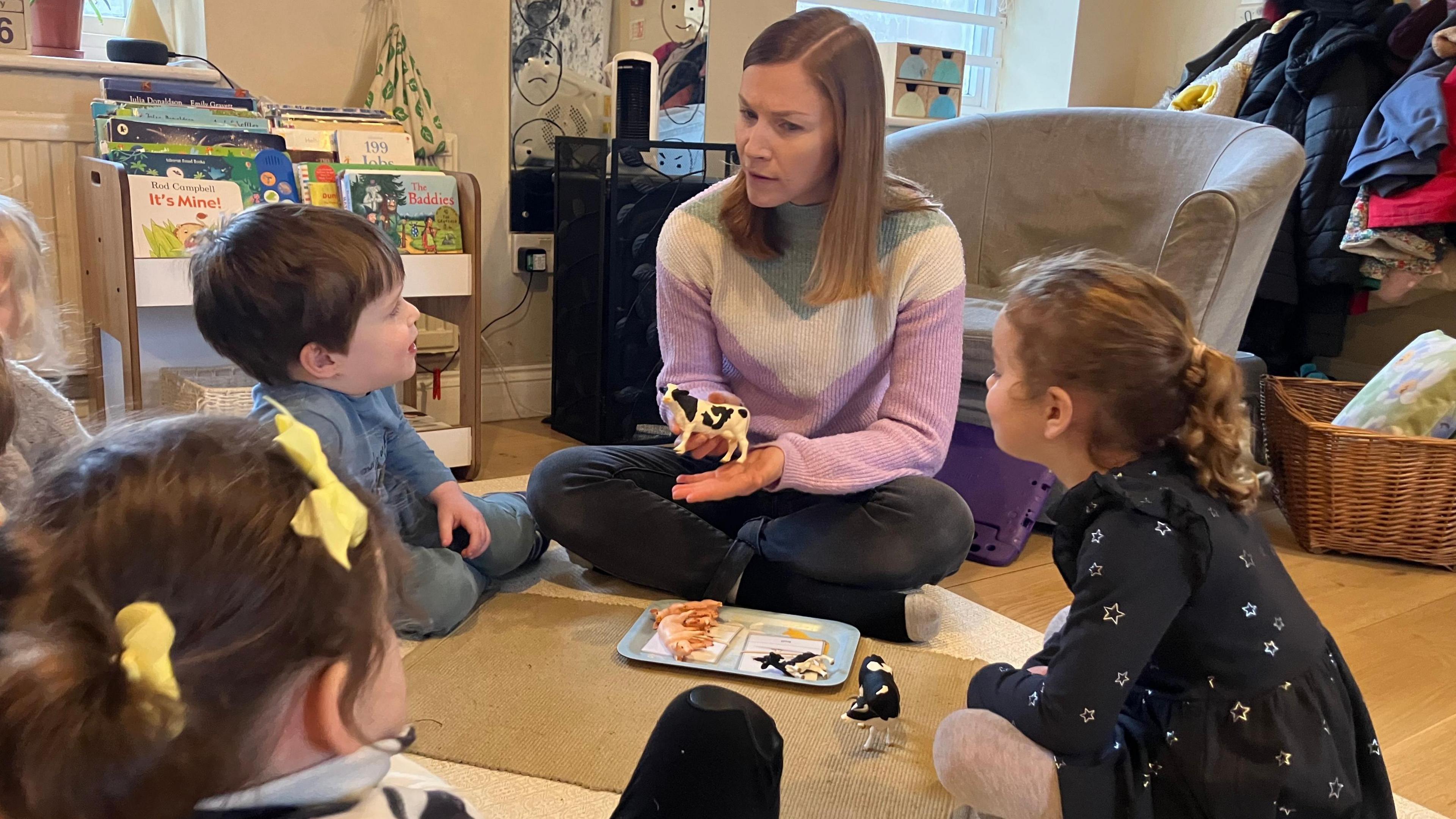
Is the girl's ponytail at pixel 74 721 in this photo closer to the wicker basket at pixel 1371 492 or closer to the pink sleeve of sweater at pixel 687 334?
the pink sleeve of sweater at pixel 687 334

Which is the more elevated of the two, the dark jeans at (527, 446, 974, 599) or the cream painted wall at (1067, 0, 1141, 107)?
the cream painted wall at (1067, 0, 1141, 107)

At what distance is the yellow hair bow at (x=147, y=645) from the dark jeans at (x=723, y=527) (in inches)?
41.9

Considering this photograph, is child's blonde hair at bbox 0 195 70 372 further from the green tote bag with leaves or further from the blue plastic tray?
the green tote bag with leaves

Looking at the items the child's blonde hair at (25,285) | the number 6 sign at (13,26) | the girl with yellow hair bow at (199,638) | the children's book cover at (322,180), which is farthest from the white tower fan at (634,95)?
the girl with yellow hair bow at (199,638)

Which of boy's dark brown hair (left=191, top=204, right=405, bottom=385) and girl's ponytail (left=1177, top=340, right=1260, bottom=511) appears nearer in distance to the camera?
girl's ponytail (left=1177, top=340, right=1260, bottom=511)

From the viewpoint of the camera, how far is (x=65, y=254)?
6.57ft

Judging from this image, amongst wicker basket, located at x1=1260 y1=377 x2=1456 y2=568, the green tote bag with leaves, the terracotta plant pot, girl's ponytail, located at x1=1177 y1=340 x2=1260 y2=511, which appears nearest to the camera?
girl's ponytail, located at x1=1177 y1=340 x2=1260 y2=511

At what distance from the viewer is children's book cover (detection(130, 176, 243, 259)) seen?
1744 millimetres

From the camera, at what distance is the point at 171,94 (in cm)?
192

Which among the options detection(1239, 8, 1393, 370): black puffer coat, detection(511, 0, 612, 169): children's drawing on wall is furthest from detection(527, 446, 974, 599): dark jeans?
detection(1239, 8, 1393, 370): black puffer coat

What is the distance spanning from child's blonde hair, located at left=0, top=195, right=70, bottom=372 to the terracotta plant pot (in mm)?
807

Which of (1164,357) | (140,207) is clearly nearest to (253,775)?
(1164,357)

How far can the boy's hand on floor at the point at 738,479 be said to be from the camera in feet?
4.36

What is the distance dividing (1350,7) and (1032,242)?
3.16 feet
